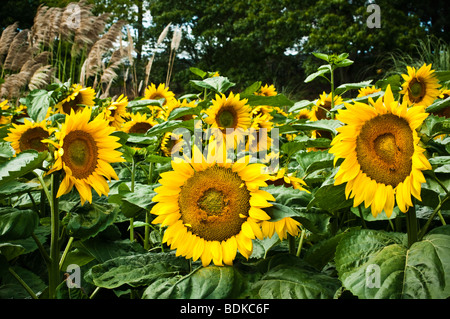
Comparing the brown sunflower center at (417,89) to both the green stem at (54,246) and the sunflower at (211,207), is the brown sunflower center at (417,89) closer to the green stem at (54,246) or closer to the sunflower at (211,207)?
the sunflower at (211,207)

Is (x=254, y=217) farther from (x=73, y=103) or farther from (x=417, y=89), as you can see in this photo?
(x=73, y=103)

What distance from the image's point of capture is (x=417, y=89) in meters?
1.73

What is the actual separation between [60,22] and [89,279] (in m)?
5.97

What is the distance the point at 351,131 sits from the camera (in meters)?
0.97

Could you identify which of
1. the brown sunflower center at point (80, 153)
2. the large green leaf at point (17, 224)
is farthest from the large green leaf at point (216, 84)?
the large green leaf at point (17, 224)

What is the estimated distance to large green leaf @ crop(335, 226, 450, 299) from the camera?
2.56 feet

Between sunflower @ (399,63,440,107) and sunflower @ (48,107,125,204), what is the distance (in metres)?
1.18

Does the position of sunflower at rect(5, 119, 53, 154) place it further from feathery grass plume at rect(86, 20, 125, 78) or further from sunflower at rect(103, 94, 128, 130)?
feathery grass plume at rect(86, 20, 125, 78)

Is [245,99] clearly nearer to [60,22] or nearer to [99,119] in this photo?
[99,119]

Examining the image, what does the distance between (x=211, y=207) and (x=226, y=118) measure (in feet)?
2.43

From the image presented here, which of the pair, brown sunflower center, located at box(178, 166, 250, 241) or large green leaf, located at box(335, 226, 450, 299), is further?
brown sunflower center, located at box(178, 166, 250, 241)

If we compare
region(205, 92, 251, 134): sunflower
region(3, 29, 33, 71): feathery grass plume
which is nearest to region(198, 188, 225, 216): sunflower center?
region(205, 92, 251, 134): sunflower

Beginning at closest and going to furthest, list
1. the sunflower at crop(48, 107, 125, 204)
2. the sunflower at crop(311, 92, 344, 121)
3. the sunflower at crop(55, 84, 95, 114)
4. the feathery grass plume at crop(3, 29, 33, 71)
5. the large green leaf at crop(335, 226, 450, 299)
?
1. the large green leaf at crop(335, 226, 450, 299)
2. the sunflower at crop(48, 107, 125, 204)
3. the sunflower at crop(55, 84, 95, 114)
4. the sunflower at crop(311, 92, 344, 121)
5. the feathery grass plume at crop(3, 29, 33, 71)

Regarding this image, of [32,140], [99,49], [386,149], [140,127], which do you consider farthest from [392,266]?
[99,49]
